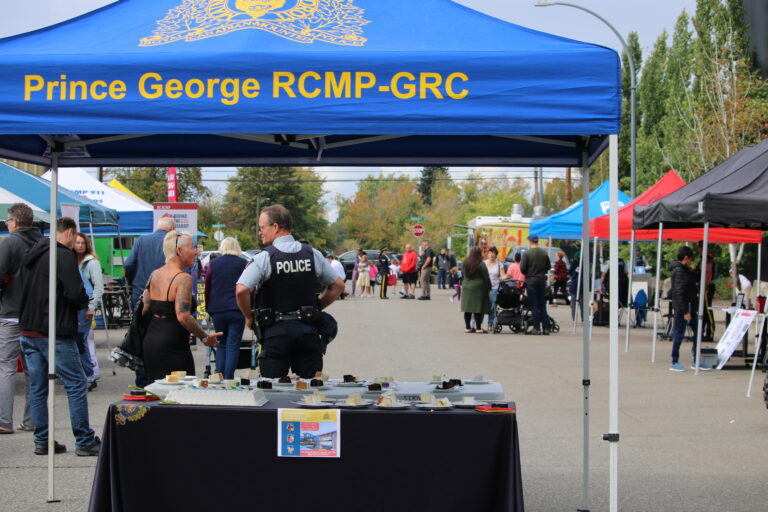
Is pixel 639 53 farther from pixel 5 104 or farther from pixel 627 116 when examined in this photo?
pixel 5 104

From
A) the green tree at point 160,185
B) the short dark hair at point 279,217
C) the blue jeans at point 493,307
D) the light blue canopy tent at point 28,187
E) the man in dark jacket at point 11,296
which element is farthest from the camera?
the green tree at point 160,185

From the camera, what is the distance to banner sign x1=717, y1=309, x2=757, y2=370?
39.7ft

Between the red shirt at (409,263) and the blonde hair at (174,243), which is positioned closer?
the blonde hair at (174,243)

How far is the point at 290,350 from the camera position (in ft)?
21.0

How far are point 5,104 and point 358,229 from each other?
93413 mm

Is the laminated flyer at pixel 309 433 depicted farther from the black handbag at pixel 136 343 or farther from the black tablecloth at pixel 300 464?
the black handbag at pixel 136 343

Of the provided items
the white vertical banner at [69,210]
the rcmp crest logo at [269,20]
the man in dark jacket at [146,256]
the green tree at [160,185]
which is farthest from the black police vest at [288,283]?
the green tree at [160,185]

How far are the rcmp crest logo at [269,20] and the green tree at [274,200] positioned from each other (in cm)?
7750

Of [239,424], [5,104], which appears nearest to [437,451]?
[239,424]

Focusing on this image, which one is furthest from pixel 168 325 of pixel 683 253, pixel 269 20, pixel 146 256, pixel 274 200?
pixel 274 200

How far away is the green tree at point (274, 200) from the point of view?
8650 centimetres

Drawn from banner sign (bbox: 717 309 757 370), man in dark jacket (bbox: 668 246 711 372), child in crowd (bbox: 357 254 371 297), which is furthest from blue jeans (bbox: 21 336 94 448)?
child in crowd (bbox: 357 254 371 297)

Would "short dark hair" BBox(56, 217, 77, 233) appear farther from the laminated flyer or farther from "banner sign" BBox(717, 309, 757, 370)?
"banner sign" BBox(717, 309, 757, 370)

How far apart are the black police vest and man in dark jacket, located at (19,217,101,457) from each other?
5.48 feet
